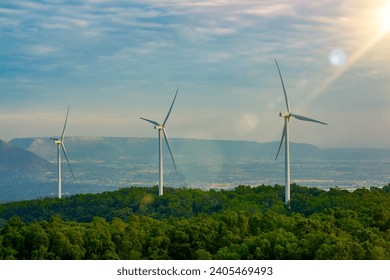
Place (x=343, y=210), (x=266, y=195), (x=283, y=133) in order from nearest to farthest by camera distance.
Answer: (x=343, y=210) < (x=283, y=133) < (x=266, y=195)

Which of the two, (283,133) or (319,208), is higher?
(283,133)

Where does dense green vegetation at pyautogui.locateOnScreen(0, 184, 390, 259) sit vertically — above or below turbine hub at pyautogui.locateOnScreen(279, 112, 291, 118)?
below

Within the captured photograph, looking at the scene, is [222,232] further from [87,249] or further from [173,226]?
[87,249]

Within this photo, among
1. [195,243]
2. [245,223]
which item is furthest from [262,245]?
[245,223]

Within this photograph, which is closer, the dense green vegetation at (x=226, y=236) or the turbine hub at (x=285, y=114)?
the dense green vegetation at (x=226, y=236)

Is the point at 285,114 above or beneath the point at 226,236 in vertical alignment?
above

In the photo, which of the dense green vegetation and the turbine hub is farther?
the turbine hub

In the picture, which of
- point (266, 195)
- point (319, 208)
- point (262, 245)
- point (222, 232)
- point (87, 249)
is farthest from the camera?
point (266, 195)

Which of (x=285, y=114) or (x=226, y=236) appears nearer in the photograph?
(x=226, y=236)

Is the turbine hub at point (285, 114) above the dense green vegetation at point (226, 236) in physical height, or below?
above

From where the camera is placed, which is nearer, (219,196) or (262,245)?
(262,245)
